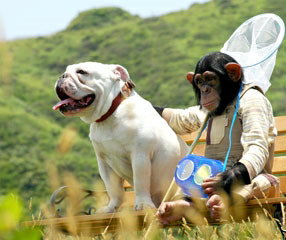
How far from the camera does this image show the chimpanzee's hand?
187 centimetres

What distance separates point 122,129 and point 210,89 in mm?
444

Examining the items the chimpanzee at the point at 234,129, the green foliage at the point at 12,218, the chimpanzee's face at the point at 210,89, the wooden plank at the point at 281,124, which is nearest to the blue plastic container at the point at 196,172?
the chimpanzee at the point at 234,129

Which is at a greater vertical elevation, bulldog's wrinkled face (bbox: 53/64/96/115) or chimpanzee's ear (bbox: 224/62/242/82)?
chimpanzee's ear (bbox: 224/62/242/82)

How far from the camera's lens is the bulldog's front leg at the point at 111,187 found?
2.61 m

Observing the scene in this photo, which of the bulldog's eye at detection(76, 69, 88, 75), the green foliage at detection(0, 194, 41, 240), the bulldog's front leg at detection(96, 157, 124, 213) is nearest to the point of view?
the green foliage at detection(0, 194, 41, 240)

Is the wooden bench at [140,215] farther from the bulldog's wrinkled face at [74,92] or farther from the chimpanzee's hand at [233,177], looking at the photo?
the bulldog's wrinkled face at [74,92]

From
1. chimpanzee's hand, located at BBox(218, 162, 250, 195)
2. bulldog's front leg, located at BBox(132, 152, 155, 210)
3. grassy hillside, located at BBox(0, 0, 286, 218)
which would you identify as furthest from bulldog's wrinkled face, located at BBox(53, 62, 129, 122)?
grassy hillside, located at BBox(0, 0, 286, 218)

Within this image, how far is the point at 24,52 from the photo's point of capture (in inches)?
1917

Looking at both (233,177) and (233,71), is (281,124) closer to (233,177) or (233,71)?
(233,71)

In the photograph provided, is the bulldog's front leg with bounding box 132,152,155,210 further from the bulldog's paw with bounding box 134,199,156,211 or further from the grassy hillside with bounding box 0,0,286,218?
the grassy hillside with bounding box 0,0,286,218

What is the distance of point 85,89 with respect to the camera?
244 cm

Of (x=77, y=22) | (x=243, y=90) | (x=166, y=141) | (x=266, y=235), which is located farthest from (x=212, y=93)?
(x=77, y=22)

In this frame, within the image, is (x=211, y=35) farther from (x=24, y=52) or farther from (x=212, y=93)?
(x=212, y=93)

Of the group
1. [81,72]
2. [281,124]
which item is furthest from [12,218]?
[281,124]
